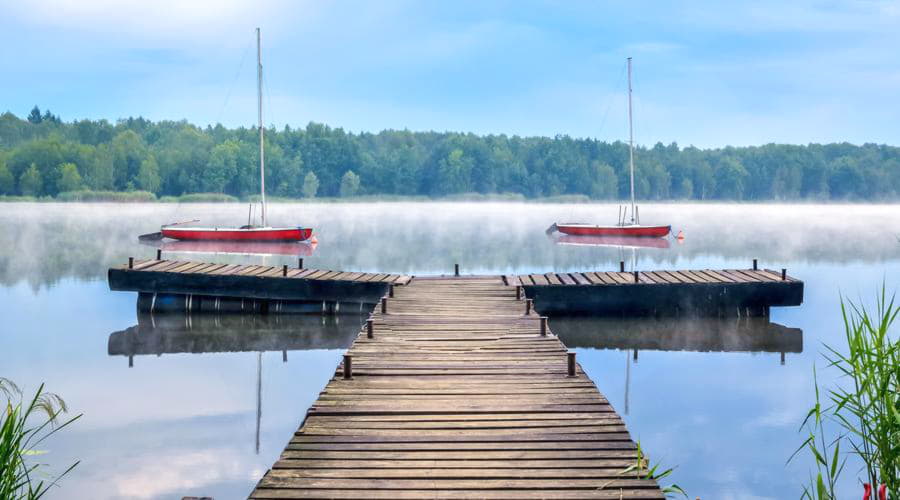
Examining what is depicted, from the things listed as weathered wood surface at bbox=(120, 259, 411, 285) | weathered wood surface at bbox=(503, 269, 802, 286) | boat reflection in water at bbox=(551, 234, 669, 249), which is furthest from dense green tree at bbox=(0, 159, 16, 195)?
weathered wood surface at bbox=(503, 269, 802, 286)

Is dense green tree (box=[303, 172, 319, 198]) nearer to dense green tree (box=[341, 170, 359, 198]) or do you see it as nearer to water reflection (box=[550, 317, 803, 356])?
dense green tree (box=[341, 170, 359, 198])

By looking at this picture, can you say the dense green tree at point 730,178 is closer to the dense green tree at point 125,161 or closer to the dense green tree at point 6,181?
the dense green tree at point 125,161

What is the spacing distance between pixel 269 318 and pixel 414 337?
709 cm

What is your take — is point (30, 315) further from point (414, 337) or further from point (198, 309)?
point (414, 337)

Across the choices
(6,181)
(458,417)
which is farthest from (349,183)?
(458,417)

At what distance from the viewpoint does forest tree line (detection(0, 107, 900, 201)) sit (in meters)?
103

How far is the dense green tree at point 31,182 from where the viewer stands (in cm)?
9725

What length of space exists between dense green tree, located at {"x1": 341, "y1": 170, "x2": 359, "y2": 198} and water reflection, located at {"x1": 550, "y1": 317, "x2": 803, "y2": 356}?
99317mm

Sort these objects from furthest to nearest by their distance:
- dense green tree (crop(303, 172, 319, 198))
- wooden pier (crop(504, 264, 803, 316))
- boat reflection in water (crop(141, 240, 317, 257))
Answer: dense green tree (crop(303, 172, 319, 198)), boat reflection in water (crop(141, 240, 317, 257)), wooden pier (crop(504, 264, 803, 316))

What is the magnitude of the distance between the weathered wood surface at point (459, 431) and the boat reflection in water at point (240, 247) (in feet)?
75.3

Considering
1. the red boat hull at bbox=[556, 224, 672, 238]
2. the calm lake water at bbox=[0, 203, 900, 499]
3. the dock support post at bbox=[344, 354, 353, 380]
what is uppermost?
the red boat hull at bbox=[556, 224, 672, 238]

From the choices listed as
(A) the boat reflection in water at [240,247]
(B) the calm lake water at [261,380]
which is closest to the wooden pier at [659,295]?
(B) the calm lake water at [261,380]

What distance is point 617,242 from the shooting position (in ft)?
128

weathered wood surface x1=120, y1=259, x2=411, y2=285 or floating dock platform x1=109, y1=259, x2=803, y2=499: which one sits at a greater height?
weathered wood surface x1=120, y1=259, x2=411, y2=285
